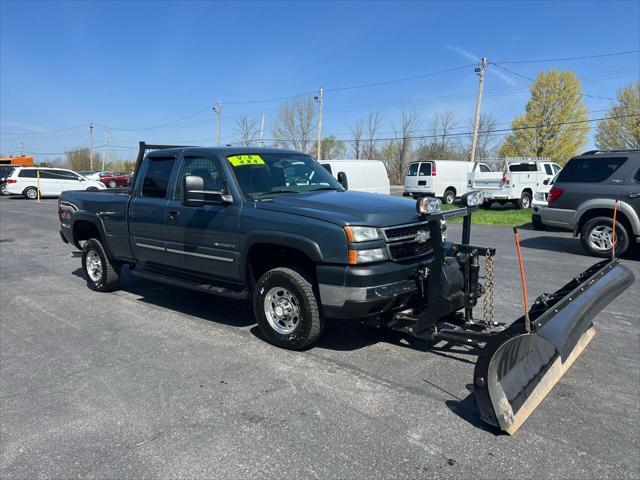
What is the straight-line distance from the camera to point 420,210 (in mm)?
4020

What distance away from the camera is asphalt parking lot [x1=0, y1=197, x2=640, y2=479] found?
288 centimetres

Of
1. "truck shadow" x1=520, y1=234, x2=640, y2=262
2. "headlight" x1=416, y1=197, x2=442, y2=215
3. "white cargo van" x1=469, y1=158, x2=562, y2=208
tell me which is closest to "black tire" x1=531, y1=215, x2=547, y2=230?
"truck shadow" x1=520, y1=234, x2=640, y2=262

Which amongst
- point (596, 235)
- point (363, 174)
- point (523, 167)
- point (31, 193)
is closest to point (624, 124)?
point (523, 167)

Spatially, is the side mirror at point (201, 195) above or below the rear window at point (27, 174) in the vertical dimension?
above

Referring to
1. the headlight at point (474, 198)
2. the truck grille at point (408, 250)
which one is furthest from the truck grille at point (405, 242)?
the headlight at point (474, 198)

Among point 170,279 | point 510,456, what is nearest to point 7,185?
point 170,279

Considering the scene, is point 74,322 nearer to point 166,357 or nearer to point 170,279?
point 170,279

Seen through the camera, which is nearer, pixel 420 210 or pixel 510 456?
pixel 510 456

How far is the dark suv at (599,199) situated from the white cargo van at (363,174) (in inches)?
384

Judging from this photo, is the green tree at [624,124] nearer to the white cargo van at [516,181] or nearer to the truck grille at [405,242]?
the white cargo van at [516,181]

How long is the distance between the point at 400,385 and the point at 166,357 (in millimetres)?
2143

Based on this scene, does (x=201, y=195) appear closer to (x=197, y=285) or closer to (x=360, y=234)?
(x=197, y=285)

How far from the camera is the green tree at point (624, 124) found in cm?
3906

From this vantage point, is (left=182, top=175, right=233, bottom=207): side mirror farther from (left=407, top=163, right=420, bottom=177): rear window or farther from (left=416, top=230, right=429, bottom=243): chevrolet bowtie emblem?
(left=407, top=163, right=420, bottom=177): rear window
